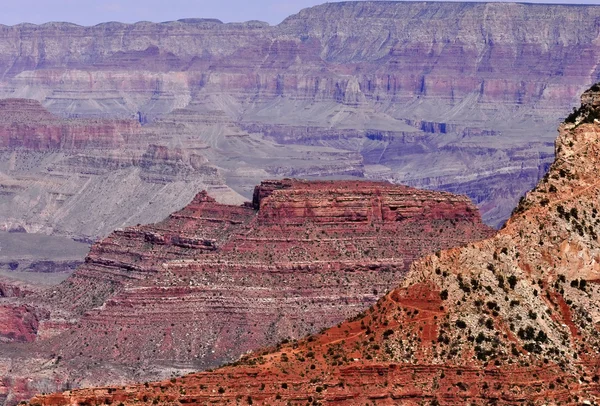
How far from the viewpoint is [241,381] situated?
3678 centimetres

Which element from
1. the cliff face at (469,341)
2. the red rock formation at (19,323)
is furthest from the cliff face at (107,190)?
the cliff face at (469,341)

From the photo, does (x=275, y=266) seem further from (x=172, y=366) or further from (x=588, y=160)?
(x=588, y=160)

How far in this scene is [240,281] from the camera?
9025cm

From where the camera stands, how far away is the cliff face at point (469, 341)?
36344 millimetres

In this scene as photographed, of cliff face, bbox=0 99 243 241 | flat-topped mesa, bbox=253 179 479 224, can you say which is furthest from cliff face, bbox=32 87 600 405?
cliff face, bbox=0 99 243 241

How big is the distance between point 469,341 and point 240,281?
53.4 metres

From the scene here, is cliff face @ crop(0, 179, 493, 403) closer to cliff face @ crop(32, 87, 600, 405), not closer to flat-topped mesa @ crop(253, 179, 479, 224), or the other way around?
flat-topped mesa @ crop(253, 179, 479, 224)

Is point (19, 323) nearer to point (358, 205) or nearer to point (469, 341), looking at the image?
point (358, 205)

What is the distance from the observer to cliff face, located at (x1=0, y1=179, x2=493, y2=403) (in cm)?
8650

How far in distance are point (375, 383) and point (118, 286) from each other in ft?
199

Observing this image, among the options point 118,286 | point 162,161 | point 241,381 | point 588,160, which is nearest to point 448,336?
point 241,381

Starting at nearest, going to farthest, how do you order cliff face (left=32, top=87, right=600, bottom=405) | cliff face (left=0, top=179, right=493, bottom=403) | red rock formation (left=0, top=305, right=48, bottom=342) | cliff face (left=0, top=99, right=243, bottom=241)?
cliff face (left=32, top=87, right=600, bottom=405), cliff face (left=0, top=179, right=493, bottom=403), red rock formation (left=0, top=305, right=48, bottom=342), cliff face (left=0, top=99, right=243, bottom=241)

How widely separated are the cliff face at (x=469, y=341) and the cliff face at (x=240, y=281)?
144 ft

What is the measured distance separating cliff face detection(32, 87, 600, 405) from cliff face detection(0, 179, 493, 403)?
4374 centimetres
